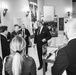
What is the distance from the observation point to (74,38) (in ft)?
5.19

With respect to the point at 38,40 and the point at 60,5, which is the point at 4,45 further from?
the point at 60,5

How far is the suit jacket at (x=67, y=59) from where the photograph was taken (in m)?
1.49

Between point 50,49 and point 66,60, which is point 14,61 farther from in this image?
Result: point 50,49

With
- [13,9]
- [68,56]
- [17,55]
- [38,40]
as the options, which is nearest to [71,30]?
[68,56]

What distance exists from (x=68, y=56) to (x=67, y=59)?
35 millimetres

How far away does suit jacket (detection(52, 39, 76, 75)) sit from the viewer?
1.49 m

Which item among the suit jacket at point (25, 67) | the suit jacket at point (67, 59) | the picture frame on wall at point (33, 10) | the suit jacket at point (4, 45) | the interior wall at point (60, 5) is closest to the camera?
the suit jacket at point (67, 59)

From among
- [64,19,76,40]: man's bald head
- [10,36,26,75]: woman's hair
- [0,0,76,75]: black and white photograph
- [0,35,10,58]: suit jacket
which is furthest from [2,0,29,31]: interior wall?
[64,19,76,40]: man's bald head

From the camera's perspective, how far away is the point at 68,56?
1.49 meters

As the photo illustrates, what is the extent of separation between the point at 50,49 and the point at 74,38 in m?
1.56

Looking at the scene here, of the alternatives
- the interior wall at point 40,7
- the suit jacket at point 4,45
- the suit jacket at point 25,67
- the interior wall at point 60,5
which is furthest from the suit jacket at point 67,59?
the interior wall at point 60,5

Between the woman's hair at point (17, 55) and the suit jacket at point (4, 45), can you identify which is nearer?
the woman's hair at point (17, 55)

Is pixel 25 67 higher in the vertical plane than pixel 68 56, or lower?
lower

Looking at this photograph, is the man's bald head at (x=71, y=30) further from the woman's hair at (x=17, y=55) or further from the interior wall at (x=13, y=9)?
the interior wall at (x=13, y=9)
